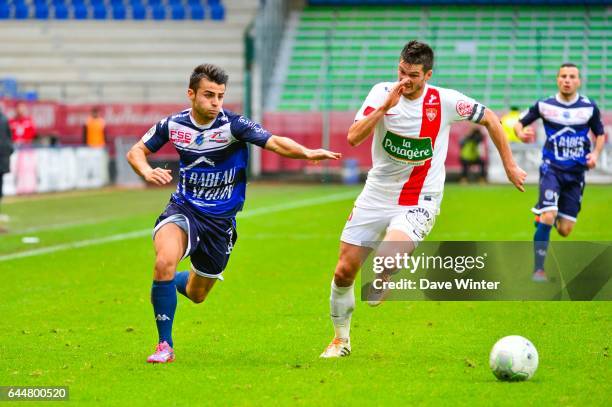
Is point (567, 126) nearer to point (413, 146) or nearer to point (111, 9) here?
point (413, 146)

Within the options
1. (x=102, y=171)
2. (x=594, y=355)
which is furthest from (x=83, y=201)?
(x=594, y=355)

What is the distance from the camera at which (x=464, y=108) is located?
28.5 feet

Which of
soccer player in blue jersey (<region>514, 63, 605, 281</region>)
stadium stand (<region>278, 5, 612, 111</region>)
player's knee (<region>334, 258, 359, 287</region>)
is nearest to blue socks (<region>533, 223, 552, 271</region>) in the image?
soccer player in blue jersey (<region>514, 63, 605, 281</region>)

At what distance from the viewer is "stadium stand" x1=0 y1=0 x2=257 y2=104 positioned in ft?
132

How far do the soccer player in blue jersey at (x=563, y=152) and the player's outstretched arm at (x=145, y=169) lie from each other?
17.5 feet

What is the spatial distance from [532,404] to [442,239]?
11527mm

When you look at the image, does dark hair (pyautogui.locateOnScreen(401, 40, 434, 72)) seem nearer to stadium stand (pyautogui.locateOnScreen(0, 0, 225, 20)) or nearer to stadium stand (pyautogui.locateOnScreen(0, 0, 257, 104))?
stadium stand (pyautogui.locateOnScreen(0, 0, 257, 104))

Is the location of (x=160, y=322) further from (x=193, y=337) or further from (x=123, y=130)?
(x=123, y=130)

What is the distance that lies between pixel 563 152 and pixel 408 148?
15.7 feet

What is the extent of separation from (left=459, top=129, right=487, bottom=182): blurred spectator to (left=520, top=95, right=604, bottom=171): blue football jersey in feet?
68.1

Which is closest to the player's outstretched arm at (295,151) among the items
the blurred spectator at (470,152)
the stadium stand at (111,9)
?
the blurred spectator at (470,152)

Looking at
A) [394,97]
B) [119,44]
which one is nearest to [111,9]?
[119,44]

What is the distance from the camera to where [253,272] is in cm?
1430

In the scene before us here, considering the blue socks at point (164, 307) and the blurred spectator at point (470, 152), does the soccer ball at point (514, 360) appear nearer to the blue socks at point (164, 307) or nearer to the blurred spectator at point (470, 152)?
the blue socks at point (164, 307)
